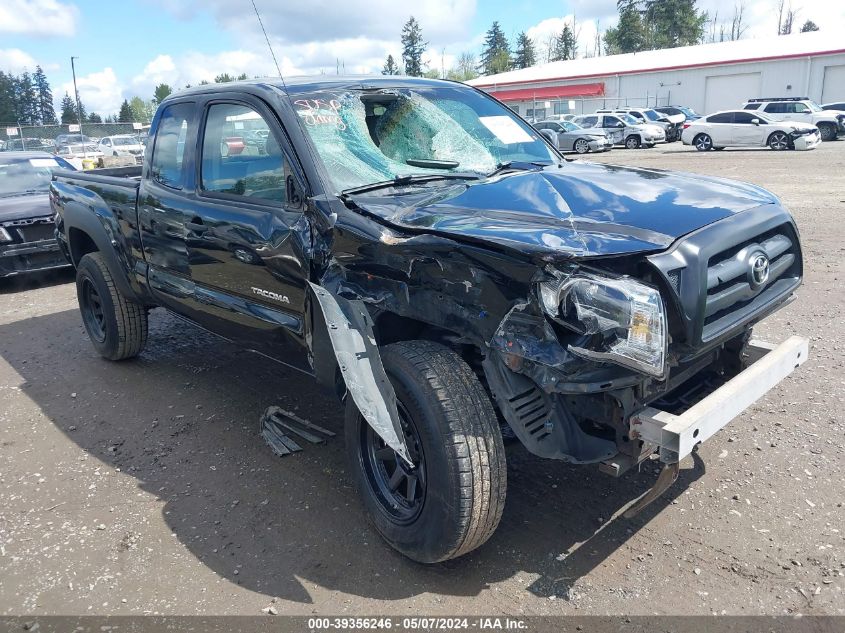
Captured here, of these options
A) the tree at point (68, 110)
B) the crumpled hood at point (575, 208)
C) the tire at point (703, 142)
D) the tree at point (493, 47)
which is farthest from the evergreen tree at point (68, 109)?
the crumpled hood at point (575, 208)

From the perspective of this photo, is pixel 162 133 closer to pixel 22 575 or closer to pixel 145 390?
pixel 145 390

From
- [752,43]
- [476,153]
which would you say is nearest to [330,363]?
[476,153]

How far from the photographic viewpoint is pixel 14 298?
8.29 metres

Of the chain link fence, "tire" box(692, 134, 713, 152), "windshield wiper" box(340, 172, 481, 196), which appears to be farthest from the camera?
the chain link fence

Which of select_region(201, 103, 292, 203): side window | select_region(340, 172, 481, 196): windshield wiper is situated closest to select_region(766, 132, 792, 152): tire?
select_region(340, 172, 481, 196): windshield wiper

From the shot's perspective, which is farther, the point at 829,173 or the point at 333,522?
the point at 829,173

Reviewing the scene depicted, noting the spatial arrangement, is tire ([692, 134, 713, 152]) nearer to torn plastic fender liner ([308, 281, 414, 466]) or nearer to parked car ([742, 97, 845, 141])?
parked car ([742, 97, 845, 141])

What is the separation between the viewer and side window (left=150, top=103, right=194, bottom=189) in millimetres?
4273

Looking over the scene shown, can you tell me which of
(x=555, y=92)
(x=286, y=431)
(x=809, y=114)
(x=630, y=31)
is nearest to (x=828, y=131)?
(x=809, y=114)

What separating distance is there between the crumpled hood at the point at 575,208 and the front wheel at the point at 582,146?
26.6 metres

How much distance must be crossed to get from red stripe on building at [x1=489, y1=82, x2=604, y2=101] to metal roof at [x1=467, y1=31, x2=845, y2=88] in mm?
712

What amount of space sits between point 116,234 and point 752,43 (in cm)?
5244

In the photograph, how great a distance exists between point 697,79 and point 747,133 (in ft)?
70.9

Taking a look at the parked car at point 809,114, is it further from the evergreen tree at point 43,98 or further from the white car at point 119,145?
the evergreen tree at point 43,98
